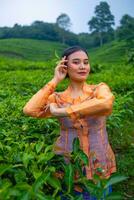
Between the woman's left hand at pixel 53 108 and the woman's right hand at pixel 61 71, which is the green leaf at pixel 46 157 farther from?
the woman's right hand at pixel 61 71

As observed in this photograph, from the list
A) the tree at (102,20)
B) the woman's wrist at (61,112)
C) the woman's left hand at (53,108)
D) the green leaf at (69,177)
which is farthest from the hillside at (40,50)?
the green leaf at (69,177)

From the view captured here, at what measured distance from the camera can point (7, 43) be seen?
171ft

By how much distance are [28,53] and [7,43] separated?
12.7 feet

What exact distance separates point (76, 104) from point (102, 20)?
6906 centimetres

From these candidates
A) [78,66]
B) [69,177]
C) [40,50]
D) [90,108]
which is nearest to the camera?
[69,177]

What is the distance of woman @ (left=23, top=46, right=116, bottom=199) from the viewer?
151 inches

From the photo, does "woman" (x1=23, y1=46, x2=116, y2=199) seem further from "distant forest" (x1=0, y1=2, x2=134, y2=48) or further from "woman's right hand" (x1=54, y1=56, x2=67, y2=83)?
"distant forest" (x1=0, y1=2, x2=134, y2=48)

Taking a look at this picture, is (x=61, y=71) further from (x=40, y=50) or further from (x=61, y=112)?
(x=40, y=50)

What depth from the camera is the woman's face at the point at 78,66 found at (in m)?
3.87

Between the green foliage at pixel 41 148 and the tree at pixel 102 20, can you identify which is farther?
the tree at pixel 102 20

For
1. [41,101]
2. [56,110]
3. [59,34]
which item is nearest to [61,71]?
[41,101]

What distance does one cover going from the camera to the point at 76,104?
Answer: 3734 mm

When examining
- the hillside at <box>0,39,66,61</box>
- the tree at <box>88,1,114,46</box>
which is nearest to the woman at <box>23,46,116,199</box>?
the hillside at <box>0,39,66,61</box>

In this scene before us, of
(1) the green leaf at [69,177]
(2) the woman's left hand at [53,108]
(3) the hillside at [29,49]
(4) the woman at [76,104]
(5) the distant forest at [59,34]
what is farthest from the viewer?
(5) the distant forest at [59,34]
